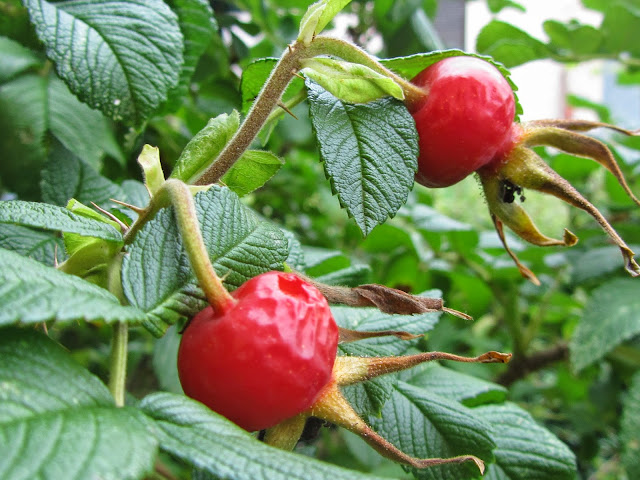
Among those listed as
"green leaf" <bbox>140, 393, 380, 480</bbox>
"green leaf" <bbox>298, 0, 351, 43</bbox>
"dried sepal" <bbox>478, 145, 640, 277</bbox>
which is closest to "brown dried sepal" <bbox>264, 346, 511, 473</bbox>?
"green leaf" <bbox>140, 393, 380, 480</bbox>

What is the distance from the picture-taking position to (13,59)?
112 cm

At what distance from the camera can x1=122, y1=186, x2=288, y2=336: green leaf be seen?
0.54 m

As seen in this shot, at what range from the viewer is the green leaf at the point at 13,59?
3.63 feet

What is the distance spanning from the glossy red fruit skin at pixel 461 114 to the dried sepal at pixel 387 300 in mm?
183

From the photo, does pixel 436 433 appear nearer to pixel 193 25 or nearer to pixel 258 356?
pixel 258 356

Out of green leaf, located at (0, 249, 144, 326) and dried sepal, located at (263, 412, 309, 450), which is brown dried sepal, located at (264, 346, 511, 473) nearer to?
dried sepal, located at (263, 412, 309, 450)

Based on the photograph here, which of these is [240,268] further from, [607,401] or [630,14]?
[607,401]

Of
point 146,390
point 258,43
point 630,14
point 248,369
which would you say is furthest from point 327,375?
point 630,14

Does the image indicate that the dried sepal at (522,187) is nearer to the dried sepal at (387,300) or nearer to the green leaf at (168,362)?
the dried sepal at (387,300)

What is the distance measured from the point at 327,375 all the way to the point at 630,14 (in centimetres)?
155

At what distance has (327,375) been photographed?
51 centimetres

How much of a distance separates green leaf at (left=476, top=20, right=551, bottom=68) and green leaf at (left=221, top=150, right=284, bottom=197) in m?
0.81

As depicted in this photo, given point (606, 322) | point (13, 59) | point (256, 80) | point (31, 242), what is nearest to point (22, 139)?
point (13, 59)

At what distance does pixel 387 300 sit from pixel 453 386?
449 mm
